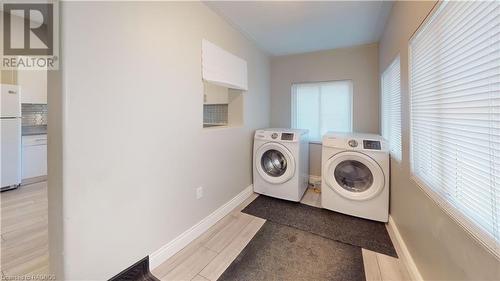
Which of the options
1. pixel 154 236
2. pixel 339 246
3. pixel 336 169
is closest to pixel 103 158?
pixel 154 236

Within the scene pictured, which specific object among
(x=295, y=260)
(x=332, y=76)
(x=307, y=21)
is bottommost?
(x=295, y=260)

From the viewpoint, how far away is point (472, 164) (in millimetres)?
808

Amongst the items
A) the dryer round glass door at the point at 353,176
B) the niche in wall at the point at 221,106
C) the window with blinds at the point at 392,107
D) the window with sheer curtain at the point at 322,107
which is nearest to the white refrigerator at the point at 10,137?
the niche in wall at the point at 221,106

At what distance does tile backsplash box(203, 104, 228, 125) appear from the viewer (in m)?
3.01

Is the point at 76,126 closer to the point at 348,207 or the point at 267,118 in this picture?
the point at 348,207

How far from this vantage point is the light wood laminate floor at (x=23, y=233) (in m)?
1.46

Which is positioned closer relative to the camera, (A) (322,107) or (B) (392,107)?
(B) (392,107)

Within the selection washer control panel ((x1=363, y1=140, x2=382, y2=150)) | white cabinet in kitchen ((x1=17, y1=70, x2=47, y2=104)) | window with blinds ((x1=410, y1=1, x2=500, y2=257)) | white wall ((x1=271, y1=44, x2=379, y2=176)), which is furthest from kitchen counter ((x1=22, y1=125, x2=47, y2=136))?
window with blinds ((x1=410, y1=1, x2=500, y2=257))

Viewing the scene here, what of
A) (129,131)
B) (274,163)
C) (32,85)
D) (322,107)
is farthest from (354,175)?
(32,85)

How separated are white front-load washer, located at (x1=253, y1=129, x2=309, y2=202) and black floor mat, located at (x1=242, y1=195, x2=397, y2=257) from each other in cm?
18

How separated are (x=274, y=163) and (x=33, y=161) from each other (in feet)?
13.2

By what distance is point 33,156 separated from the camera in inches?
130

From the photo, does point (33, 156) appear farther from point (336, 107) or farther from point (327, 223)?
point (336, 107)

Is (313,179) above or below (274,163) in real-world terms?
below
